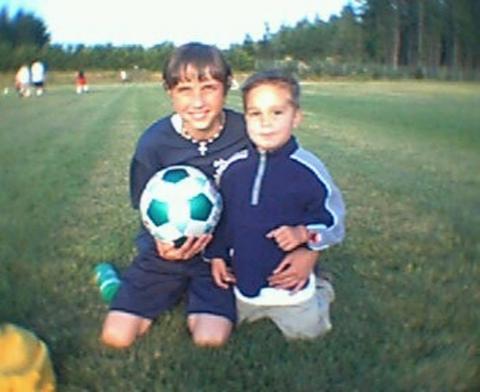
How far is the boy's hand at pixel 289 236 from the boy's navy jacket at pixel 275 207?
0.02m

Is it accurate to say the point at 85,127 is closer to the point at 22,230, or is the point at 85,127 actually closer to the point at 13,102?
the point at 13,102

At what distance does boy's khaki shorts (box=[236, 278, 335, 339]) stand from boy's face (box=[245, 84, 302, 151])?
0.58m

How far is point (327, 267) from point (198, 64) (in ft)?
4.07

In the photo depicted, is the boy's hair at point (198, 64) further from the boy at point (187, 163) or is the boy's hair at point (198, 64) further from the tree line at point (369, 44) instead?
the tree line at point (369, 44)

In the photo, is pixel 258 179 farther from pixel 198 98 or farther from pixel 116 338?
pixel 116 338

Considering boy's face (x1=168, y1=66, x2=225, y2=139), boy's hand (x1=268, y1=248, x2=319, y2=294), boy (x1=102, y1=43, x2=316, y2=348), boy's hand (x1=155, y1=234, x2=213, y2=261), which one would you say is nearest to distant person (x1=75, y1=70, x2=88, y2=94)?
boy (x1=102, y1=43, x2=316, y2=348)

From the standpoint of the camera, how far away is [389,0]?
32.5 feet

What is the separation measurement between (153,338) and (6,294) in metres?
0.77

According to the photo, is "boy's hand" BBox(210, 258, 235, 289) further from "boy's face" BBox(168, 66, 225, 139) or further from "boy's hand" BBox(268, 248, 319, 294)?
"boy's face" BBox(168, 66, 225, 139)

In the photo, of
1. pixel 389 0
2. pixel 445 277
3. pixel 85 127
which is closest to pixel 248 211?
pixel 445 277

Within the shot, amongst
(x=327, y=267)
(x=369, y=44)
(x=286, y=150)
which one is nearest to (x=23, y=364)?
(x=286, y=150)

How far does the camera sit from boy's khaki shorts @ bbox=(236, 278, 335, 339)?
10.7 feet

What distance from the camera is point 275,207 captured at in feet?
10.9

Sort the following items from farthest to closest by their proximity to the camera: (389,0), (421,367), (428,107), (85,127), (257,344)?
(428,107), (85,127), (389,0), (257,344), (421,367)
